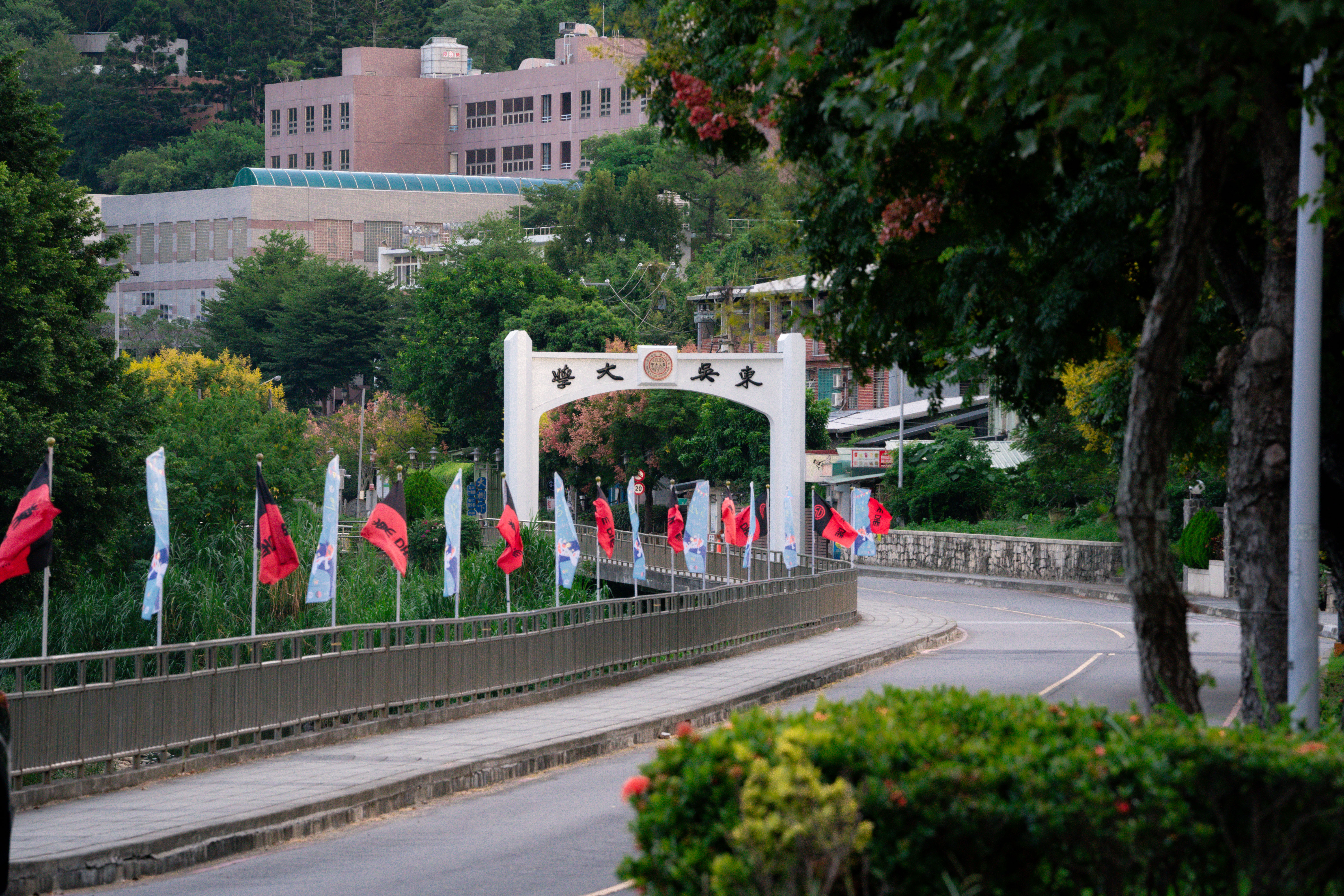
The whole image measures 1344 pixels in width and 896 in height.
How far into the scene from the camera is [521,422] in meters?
41.1

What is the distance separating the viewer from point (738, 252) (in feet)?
250

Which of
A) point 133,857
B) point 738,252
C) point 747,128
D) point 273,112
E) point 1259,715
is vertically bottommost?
point 133,857

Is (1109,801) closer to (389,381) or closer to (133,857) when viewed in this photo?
(133,857)

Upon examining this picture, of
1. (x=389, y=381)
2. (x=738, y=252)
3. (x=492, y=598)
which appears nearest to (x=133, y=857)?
(x=492, y=598)

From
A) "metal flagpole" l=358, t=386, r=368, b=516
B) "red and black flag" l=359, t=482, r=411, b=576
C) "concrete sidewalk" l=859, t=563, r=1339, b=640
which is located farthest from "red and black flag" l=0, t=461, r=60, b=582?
"metal flagpole" l=358, t=386, r=368, b=516

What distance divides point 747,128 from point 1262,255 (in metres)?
4.37

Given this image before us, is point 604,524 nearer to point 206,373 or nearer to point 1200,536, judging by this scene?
point 1200,536

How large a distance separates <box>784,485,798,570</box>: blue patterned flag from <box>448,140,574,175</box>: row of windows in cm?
8719

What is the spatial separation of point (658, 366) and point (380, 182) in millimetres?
74157

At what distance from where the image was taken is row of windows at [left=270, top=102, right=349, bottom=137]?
403ft

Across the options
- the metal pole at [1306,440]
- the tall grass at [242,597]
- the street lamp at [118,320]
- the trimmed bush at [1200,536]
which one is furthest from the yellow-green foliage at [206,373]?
the metal pole at [1306,440]

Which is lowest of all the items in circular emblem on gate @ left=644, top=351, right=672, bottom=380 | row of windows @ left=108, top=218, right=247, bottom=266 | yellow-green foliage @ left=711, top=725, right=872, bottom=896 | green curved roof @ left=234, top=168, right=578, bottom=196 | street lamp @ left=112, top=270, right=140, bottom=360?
yellow-green foliage @ left=711, top=725, right=872, bottom=896

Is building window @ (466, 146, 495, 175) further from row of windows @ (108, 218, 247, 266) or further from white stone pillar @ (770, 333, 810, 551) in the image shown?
white stone pillar @ (770, 333, 810, 551)

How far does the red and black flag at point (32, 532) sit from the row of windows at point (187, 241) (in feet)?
308
